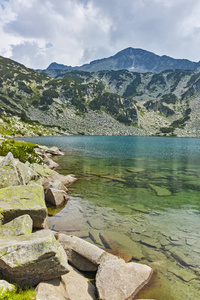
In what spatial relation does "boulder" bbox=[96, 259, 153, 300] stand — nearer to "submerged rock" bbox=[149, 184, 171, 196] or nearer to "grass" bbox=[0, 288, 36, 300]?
"grass" bbox=[0, 288, 36, 300]

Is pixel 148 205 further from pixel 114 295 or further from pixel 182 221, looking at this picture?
pixel 114 295

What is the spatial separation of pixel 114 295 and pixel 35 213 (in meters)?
5.27

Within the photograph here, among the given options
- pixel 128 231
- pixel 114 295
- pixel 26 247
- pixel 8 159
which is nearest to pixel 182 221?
pixel 128 231

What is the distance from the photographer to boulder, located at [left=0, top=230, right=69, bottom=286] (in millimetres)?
5484

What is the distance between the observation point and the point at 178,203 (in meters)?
17.0

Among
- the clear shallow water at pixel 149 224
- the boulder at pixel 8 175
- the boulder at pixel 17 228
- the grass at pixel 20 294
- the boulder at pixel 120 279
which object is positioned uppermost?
the boulder at pixel 8 175

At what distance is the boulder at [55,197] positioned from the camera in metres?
15.9

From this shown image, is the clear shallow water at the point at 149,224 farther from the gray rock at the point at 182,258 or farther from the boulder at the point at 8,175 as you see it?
the boulder at the point at 8,175

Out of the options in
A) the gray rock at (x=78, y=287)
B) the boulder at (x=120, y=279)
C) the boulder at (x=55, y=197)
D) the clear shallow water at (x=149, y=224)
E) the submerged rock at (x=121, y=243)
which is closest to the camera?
the gray rock at (x=78, y=287)

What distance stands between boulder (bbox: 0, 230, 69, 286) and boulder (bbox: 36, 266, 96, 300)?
1.12ft

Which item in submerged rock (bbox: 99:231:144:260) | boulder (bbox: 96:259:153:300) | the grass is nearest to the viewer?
the grass

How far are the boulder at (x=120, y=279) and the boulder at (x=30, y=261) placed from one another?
178 centimetres

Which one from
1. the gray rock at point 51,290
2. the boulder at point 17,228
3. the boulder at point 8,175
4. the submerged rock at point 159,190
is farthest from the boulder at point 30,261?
the submerged rock at point 159,190

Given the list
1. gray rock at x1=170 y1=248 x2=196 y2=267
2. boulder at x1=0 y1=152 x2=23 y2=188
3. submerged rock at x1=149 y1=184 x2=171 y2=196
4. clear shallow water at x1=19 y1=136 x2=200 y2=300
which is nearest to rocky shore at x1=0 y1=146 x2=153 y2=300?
clear shallow water at x1=19 y1=136 x2=200 y2=300
